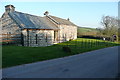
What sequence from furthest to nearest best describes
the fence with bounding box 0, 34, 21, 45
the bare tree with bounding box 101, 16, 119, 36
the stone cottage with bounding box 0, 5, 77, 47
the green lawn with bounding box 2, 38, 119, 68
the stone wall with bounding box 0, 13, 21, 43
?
the bare tree with bounding box 101, 16, 119, 36 < the stone cottage with bounding box 0, 5, 77, 47 < the stone wall with bounding box 0, 13, 21, 43 < the fence with bounding box 0, 34, 21, 45 < the green lawn with bounding box 2, 38, 119, 68

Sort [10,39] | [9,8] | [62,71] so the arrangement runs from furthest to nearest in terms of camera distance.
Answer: [9,8]
[10,39]
[62,71]

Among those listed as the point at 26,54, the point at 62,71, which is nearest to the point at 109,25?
the point at 26,54

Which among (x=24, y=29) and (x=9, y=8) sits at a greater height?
(x=9, y=8)

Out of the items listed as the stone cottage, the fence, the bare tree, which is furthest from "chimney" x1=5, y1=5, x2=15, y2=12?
the bare tree

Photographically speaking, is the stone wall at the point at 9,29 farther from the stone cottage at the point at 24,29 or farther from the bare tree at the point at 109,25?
the bare tree at the point at 109,25

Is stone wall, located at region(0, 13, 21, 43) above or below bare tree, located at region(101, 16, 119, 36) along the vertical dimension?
below

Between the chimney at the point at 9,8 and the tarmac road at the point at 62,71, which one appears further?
the chimney at the point at 9,8

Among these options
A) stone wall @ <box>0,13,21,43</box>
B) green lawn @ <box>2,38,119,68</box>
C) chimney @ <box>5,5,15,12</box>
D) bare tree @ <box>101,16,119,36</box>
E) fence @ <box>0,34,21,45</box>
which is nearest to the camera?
green lawn @ <box>2,38,119,68</box>

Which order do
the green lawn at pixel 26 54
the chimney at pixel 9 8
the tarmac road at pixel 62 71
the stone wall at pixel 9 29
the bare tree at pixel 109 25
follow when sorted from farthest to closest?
the bare tree at pixel 109 25 → the chimney at pixel 9 8 → the stone wall at pixel 9 29 → the green lawn at pixel 26 54 → the tarmac road at pixel 62 71

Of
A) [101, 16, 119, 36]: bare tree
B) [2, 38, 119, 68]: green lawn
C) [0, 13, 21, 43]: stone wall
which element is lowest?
[2, 38, 119, 68]: green lawn

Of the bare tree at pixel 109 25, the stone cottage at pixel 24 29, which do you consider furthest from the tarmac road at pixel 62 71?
the bare tree at pixel 109 25

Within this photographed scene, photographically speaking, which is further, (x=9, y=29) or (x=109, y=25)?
(x=109, y=25)

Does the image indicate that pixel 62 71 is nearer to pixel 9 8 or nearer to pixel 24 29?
pixel 24 29

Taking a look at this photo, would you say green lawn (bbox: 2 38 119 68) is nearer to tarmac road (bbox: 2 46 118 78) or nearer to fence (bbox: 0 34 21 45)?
tarmac road (bbox: 2 46 118 78)
